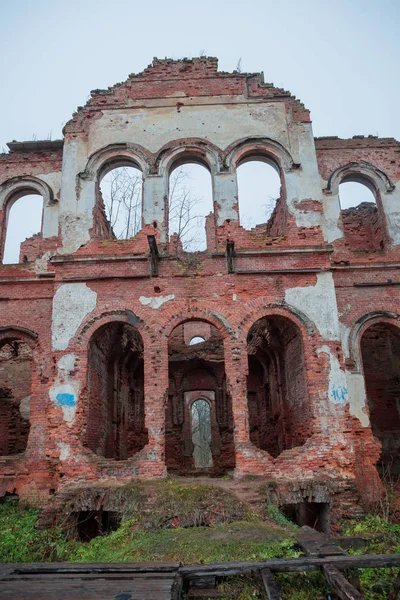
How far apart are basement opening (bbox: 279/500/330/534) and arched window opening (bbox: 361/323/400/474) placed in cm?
361

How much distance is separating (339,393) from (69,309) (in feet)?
22.8

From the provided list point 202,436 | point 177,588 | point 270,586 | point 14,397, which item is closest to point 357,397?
point 270,586

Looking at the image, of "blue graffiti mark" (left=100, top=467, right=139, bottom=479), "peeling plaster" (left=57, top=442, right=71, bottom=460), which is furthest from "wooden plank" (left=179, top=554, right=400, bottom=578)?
"peeling plaster" (left=57, top=442, right=71, bottom=460)

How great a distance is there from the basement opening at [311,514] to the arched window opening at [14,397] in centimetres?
843

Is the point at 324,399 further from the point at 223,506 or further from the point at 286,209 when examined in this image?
the point at 286,209

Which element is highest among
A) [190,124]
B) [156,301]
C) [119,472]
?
[190,124]

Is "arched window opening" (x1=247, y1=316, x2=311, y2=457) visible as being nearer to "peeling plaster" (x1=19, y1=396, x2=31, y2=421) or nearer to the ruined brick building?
the ruined brick building

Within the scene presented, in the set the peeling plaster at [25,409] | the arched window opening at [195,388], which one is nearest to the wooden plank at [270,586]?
the arched window opening at [195,388]

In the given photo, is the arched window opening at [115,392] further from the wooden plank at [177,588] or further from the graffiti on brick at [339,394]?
the wooden plank at [177,588]

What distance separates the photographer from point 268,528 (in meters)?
7.71

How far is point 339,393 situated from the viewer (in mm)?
10953

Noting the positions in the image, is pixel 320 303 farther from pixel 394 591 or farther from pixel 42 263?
pixel 42 263

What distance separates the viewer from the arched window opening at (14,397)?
47.7 ft

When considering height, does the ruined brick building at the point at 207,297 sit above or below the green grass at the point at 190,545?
above
